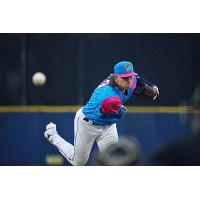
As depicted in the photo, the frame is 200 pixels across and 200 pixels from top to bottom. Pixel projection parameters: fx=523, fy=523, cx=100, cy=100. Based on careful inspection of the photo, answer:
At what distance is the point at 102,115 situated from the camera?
4.21 meters

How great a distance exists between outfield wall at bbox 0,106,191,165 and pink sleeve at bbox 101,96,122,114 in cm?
100

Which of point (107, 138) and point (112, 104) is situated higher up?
point (112, 104)

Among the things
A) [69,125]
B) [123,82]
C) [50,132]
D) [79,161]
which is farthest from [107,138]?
[69,125]

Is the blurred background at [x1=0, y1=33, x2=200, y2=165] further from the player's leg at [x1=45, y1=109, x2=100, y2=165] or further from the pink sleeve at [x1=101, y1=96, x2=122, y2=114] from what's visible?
the pink sleeve at [x1=101, y1=96, x2=122, y2=114]

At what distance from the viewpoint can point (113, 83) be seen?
4.20m

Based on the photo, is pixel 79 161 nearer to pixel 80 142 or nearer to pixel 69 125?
pixel 80 142

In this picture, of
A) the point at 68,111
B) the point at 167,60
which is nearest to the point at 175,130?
the point at 167,60

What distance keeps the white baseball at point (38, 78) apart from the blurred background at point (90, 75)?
3cm

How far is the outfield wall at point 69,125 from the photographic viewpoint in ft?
16.2

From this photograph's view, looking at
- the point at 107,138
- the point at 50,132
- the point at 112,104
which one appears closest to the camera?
the point at 112,104

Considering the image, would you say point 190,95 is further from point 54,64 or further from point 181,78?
point 54,64

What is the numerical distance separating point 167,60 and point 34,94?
1306 millimetres

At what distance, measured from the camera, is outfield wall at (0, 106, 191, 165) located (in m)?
4.93

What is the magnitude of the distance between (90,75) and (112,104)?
109 centimetres
